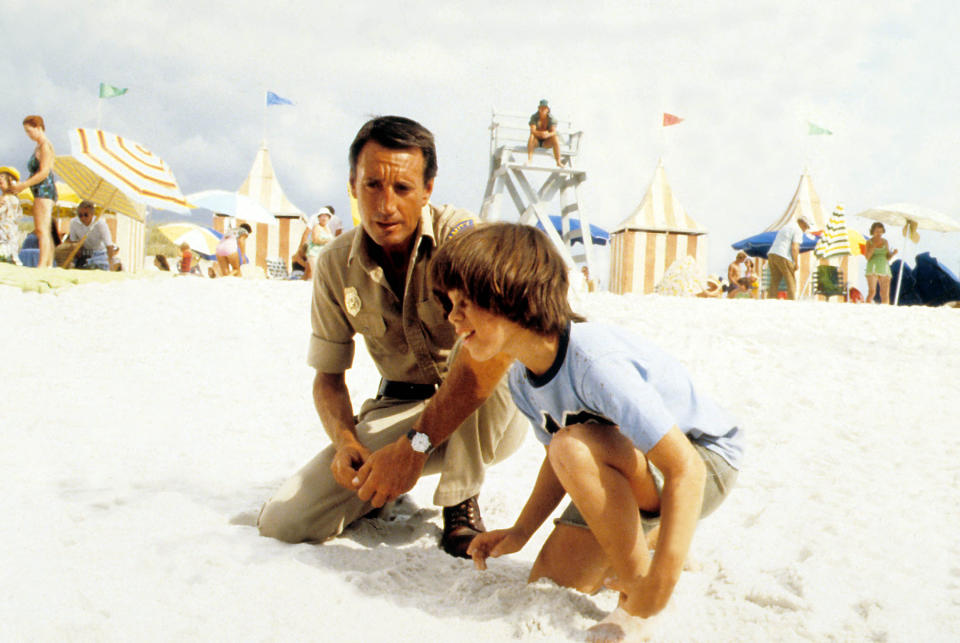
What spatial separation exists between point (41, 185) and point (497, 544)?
17.6 ft

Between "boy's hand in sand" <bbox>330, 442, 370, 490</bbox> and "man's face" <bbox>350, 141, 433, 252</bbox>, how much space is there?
20.7 inches

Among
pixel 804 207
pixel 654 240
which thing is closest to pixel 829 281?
pixel 654 240

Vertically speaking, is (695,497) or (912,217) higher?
(912,217)

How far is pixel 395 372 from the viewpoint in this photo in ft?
6.61

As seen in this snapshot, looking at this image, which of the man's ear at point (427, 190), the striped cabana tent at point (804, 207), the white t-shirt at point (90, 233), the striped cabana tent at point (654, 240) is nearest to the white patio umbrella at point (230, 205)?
the white t-shirt at point (90, 233)

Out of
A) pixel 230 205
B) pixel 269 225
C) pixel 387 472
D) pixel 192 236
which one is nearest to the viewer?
pixel 387 472

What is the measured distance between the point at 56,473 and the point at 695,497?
6.31ft

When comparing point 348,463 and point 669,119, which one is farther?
point 669,119

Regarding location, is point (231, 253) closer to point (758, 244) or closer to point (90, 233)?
point (90, 233)

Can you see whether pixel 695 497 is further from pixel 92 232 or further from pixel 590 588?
pixel 92 232

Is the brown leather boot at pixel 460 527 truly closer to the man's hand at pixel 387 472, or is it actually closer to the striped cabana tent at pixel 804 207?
the man's hand at pixel 387 472

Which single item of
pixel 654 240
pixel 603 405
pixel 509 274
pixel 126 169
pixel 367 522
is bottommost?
pixel 367 522

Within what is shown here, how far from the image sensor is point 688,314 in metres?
4.84

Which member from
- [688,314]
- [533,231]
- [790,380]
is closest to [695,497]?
[533,231]
